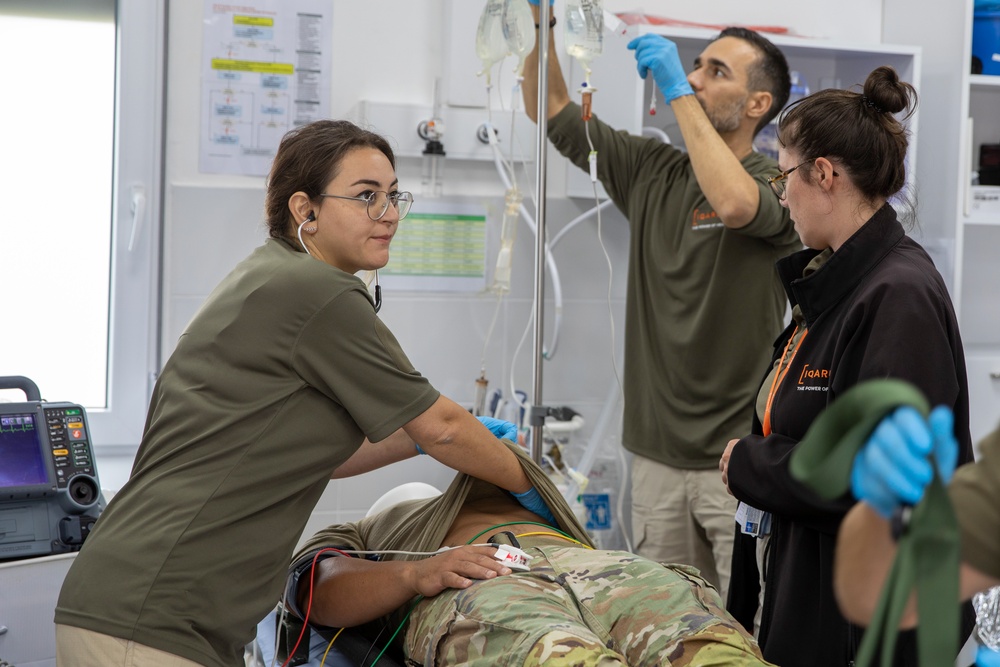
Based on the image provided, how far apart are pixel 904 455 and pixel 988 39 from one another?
8.58 feet

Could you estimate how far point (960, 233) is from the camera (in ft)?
9.01

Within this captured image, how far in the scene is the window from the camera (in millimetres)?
2590

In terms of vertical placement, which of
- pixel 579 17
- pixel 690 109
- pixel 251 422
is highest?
pixel 579 17

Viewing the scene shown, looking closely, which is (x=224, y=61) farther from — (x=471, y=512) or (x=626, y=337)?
(x=471, y=512)

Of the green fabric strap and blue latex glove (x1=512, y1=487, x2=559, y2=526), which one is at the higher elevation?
the green fabric strap

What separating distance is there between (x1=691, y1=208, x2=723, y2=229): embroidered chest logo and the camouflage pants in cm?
109

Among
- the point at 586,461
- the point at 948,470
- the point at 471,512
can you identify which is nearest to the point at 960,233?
the point at 586,461

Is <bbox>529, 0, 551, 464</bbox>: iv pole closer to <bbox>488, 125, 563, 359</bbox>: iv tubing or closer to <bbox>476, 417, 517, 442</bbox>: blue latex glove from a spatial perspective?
<bbox>476, 417, 517, 442</bbox>: blue latex glove

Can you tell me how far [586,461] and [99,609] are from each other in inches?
60.8

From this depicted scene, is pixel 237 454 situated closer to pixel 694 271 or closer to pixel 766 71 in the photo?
pixel 694 271

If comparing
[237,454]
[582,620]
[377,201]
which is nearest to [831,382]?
[582,620]

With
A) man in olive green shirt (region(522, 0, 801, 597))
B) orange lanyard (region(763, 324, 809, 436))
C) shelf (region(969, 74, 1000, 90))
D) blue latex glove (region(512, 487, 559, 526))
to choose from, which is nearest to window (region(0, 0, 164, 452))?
man in olive green shirt (region(522, 0, 801, 597))

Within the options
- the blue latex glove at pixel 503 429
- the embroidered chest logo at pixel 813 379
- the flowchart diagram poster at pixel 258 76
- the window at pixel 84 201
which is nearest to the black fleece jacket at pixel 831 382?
the embroidered chest logo at pixel 813 379

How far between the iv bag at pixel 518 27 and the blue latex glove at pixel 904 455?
5.76ft
